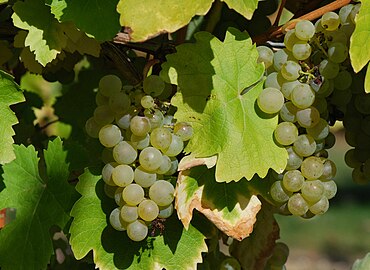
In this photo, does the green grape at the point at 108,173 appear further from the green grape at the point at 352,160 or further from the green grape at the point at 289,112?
the green grape at the point at 352,160

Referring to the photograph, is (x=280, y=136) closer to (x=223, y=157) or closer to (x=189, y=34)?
(x=223, y=157)

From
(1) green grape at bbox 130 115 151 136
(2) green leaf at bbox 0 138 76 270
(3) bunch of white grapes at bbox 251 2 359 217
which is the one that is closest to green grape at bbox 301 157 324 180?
(3) bunch of white grapes at bbox 251 2 359 217

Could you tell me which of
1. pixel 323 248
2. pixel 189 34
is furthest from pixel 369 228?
pixel 189 34

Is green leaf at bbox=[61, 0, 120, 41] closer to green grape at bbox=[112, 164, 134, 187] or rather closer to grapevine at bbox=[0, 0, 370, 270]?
grapevine at bbox=[0, 0, 370, 270]

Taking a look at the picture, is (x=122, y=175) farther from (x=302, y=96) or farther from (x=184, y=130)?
(x=302, y=96)

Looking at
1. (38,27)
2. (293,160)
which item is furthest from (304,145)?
(38,27)
